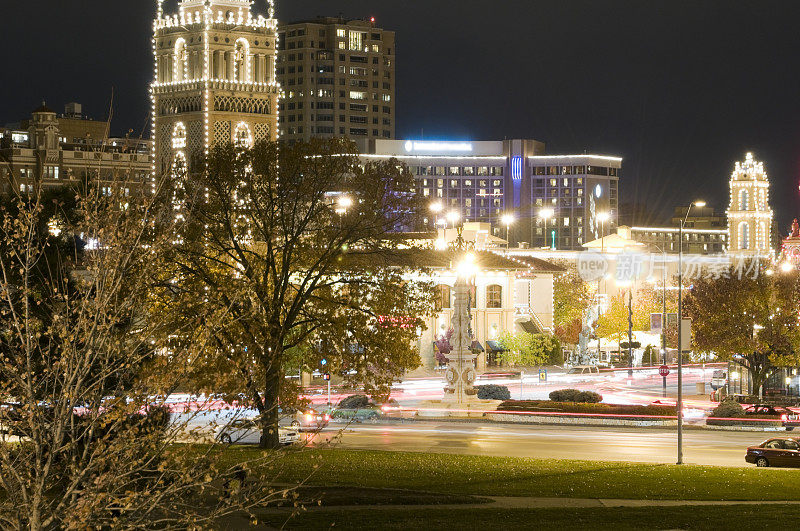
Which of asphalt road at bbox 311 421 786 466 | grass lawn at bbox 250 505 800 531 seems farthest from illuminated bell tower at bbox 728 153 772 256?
grass lawn at bbox 250 505 800 531

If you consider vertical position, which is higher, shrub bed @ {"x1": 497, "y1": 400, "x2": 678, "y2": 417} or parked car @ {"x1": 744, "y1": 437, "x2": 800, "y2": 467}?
shrub bed @ {"x1": 497, "y1": 400, "x2": 678, "y2": 417}

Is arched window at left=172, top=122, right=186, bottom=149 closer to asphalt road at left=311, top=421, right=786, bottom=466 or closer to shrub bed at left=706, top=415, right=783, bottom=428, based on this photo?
asphalt road at left=311, top=421, right=786, bottom=466

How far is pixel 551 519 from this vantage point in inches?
1045

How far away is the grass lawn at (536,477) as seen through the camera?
31.7 meters

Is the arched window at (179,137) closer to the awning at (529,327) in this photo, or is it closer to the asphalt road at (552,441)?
the awning at (529,327)

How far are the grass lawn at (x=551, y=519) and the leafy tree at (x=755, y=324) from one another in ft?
158

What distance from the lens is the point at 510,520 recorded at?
26.3m

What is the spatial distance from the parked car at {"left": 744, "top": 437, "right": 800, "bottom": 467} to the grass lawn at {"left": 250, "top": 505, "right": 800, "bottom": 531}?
14.6 meters

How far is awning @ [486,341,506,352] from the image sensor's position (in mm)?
104750

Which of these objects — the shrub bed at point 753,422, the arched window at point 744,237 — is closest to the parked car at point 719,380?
the shrub bed at point 753,422

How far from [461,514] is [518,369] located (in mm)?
76169

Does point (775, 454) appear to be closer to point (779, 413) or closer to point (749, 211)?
point (779, 413)

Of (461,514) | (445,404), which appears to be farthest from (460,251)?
(461,514)

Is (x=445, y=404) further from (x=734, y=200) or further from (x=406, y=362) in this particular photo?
(x=734, y=200)
